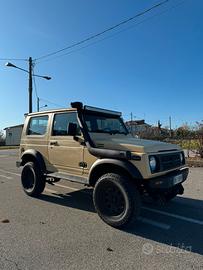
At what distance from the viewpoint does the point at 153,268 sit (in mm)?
3502

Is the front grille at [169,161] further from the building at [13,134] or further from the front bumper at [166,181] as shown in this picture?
the building at [13,134]

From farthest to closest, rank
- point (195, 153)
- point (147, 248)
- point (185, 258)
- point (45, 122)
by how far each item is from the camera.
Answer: point (195, 153)
point (45, 122)
point (147, 248)
point (185, 258)

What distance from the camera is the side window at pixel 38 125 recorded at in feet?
23.0

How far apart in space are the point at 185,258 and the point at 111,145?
233 cm

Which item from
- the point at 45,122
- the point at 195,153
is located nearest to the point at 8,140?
the point at 195,153

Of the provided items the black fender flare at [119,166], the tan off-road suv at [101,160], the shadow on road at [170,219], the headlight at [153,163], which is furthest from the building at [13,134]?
the headlight at [153,163]

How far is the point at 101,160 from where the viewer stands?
530cm

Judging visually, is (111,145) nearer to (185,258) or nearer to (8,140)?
(185,258)

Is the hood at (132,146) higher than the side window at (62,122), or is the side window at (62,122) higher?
the side window at (62,122)

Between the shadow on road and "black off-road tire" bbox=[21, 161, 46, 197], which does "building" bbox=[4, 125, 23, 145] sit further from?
the shadow on road

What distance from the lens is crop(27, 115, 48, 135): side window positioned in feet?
23.0

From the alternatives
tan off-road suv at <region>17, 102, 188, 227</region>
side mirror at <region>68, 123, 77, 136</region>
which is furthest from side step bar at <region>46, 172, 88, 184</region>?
side mirror at <region>68, 123, 77, 136</region>

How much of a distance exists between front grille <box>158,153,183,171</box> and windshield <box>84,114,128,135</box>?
4.95 feet

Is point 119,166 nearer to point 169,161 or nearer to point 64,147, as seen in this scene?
point 169,161
